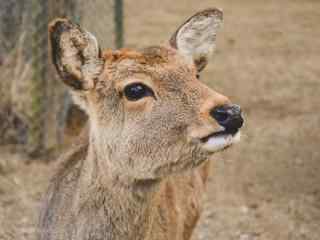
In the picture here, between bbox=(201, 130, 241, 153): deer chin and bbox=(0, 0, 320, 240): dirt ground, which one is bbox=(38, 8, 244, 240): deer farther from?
bbox=(0, 0, 320, 240): dirt ground

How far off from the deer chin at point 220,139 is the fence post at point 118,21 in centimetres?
511

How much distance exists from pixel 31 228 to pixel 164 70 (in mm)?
3183

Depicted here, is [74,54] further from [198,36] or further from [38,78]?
[38,78]

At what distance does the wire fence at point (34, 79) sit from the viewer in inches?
311

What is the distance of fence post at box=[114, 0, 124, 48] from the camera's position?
8677mm

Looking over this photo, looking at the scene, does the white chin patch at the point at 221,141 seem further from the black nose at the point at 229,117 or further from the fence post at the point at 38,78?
the fence post at the point at 38,78

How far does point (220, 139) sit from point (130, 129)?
593mm

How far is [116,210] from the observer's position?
421cm

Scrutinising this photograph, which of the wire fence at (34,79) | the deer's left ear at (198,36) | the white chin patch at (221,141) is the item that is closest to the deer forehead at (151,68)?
the deer's left ear at (198,36)

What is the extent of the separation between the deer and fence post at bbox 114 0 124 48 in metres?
4.16

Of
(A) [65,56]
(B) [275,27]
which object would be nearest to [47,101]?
(A) [65,56]

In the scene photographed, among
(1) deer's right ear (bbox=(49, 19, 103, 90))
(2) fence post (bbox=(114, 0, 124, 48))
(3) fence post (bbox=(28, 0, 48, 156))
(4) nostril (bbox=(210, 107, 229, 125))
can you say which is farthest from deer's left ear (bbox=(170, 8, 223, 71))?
(2) fence post (bbox=(114, 0, 124, 48))

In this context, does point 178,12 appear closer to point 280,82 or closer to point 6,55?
point 280,82

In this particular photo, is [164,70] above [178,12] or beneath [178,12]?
above
